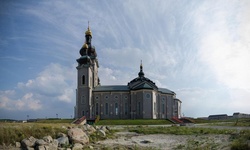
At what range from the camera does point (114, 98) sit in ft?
204

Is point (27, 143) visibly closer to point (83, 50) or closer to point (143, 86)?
point (143, 86)

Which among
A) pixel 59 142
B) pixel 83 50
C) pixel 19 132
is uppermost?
pixel 83 50

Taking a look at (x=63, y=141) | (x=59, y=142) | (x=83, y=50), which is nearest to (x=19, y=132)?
(x=59, y=142)

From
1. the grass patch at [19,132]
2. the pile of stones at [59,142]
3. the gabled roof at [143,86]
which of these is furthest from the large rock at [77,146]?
the gabled roof at [143,86]

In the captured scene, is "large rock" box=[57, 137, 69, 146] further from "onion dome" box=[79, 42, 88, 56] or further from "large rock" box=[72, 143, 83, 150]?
"onion dome" box=[79, 42, 88, 56]

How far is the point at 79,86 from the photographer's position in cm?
5997

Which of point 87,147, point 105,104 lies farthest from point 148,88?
point 87,147

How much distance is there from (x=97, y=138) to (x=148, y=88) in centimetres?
3713

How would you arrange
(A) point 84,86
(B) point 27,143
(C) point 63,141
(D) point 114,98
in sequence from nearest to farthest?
(B) point 27,143 → (C) point 63,141 → (A) point 84,86 → (D) point 114,98

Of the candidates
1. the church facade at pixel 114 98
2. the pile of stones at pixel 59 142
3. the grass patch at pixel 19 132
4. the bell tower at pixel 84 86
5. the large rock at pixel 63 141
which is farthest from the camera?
the bell tower at pixel 84 86

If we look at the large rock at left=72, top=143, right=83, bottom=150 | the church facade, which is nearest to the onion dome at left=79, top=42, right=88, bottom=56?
the church facade

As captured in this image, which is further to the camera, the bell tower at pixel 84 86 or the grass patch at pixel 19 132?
the bell tower at pixel 84 86

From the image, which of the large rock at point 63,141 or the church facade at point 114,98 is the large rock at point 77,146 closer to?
the large rock at point 63,141

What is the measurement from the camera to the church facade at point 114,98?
A: 191 ft
